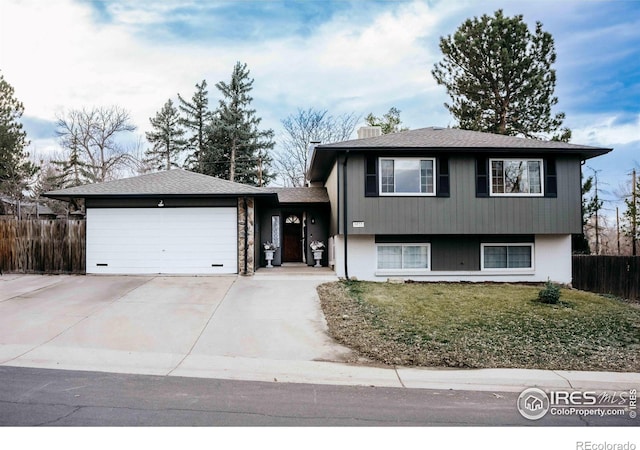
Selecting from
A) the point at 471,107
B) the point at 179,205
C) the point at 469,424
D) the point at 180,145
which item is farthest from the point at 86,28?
the point at 180,145

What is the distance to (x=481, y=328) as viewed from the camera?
325 inches

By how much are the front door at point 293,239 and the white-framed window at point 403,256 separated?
15.5 ft

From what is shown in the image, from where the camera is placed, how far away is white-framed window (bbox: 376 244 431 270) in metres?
13.7

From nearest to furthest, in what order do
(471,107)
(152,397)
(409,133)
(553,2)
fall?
(152,397), (553,2), (409,133), (471,107)

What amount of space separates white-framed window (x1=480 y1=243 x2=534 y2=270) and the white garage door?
26.7 ft

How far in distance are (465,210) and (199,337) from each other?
9.13 meters

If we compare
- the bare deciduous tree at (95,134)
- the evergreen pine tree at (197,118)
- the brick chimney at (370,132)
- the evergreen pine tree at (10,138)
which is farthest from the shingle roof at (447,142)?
the bare deciduous tree at (95,134)

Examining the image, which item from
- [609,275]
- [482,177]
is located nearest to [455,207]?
[482,177]

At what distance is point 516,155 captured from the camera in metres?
13.5

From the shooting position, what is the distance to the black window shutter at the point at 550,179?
534 inches

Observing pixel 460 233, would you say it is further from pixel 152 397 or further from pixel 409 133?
pixel 152 397

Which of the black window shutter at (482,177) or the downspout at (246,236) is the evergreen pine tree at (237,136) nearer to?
the downspout at (246,236)

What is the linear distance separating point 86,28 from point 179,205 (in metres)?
5.52

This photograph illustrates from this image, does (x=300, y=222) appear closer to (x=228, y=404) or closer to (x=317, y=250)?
(x=317, y=250)
